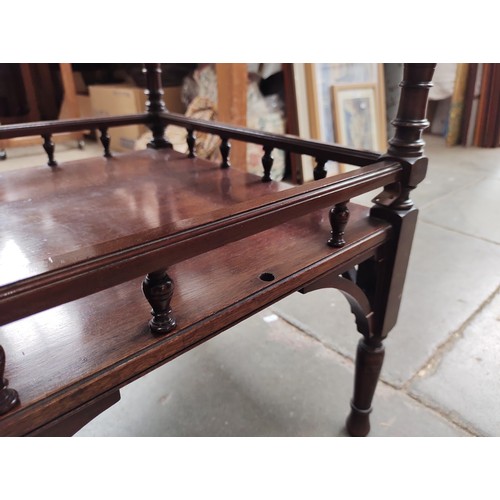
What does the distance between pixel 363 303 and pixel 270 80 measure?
259 cm

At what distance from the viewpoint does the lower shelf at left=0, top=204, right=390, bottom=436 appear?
52 centimetres

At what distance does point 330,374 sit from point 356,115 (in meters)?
2.56

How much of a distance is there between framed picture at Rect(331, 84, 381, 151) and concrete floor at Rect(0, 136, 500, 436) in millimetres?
1577

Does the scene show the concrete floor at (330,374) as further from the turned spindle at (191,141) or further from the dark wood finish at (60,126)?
the dark wood finish at (60,126)

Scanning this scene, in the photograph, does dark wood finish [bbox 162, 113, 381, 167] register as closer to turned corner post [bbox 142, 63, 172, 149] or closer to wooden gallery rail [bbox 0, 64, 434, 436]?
wooden gallery rail [bbox 0, 64, 434, 436]

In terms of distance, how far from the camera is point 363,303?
0.99 metres

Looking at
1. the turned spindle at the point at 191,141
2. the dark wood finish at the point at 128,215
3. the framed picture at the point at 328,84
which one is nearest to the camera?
the dark wood finish at the point at 128,215

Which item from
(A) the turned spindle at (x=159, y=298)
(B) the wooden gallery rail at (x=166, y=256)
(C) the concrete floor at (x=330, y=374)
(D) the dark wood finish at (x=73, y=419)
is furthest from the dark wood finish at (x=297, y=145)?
(C) the concrete floor at (x=330, y=374)

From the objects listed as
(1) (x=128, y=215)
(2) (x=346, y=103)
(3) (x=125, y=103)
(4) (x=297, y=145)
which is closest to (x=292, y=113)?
(2) (x=346, y=103)

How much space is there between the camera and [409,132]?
33.9 inches

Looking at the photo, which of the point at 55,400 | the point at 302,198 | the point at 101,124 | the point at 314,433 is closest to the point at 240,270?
the point at 302,198

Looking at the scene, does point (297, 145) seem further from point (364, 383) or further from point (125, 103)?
point (125, 103)

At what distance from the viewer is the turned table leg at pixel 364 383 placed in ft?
3.65

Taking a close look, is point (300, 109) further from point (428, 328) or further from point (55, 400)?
point (55, 400)
